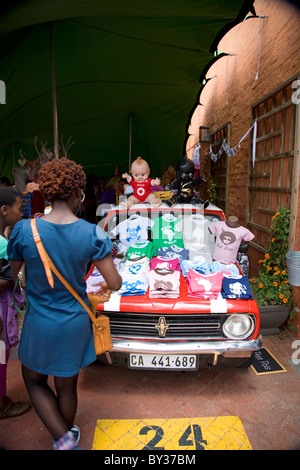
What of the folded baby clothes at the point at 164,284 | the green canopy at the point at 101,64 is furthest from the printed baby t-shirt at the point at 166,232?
the green canopy at the point at 101,64

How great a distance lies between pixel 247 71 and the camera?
576cm

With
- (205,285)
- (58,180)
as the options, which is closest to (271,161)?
(205,285)

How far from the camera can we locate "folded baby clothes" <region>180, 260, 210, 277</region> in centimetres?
298

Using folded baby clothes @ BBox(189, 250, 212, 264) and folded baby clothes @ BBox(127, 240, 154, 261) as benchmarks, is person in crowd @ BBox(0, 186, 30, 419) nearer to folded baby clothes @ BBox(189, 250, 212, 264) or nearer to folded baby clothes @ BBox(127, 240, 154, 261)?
folded baby clothes @ BBox(127, 240, 154, 261)

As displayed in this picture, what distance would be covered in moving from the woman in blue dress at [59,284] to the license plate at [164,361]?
74 centimetres

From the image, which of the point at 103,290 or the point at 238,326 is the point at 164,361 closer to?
the point at 238,326

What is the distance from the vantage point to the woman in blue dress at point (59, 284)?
1596 millimetres

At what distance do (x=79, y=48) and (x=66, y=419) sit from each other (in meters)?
5.62

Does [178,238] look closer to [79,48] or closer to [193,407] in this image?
[193,407]

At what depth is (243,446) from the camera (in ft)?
7.00

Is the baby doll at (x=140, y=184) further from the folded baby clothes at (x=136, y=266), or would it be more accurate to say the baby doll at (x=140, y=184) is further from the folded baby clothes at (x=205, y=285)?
the folded baby clothes at (x=205, y=285)

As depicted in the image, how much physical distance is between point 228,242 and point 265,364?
1.37m
